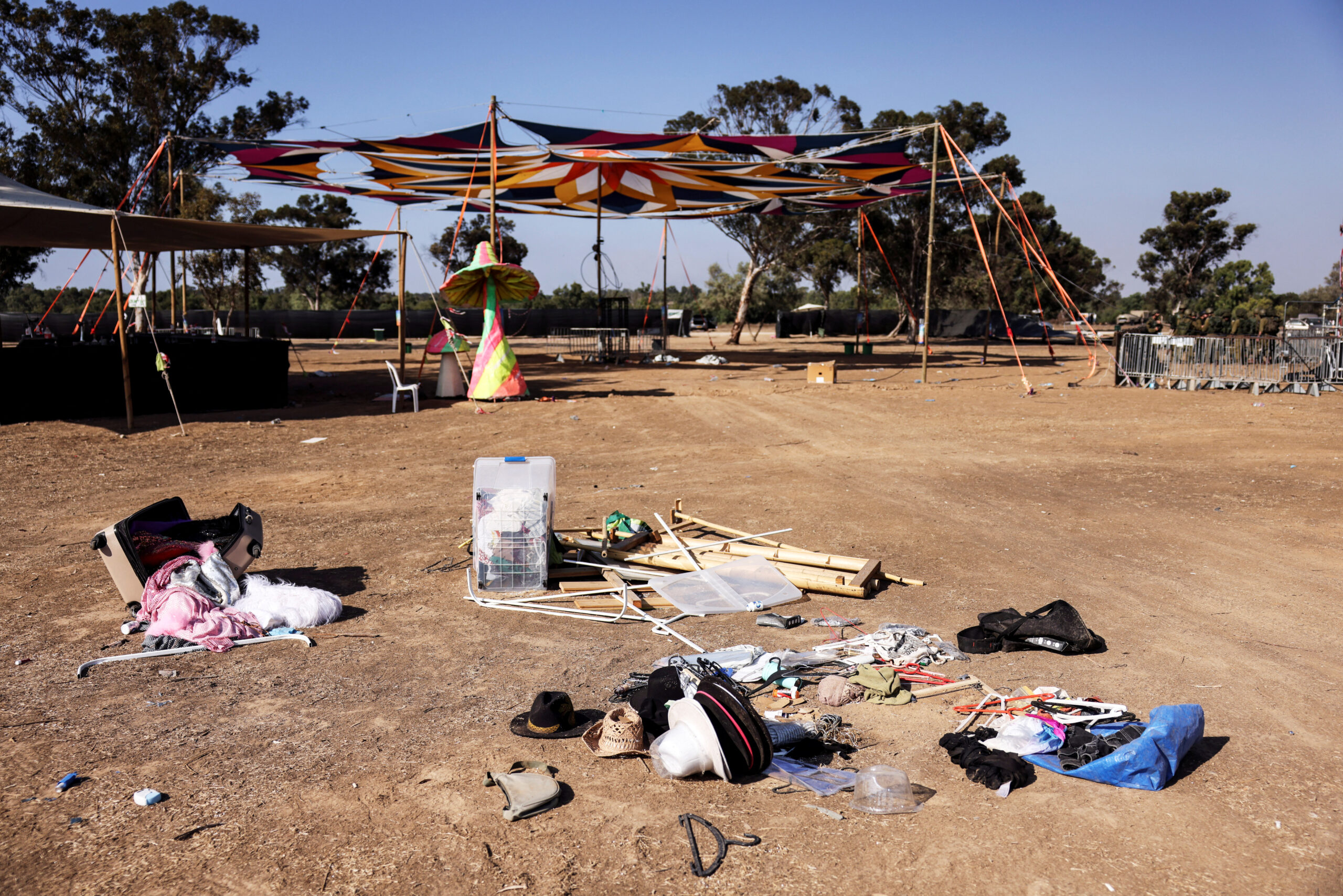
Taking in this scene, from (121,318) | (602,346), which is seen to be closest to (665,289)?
(602,346)

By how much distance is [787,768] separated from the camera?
3.50 m

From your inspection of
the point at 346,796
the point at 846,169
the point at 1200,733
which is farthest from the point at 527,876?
the point at 846,169

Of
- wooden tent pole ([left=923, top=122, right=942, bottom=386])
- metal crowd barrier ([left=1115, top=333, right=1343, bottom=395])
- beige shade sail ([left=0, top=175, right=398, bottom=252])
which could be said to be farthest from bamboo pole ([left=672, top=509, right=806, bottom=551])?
metal crowd barrier ([left=1115, top=333, right=1343, bottom=395])

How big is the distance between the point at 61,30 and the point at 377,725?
3034 centimetres

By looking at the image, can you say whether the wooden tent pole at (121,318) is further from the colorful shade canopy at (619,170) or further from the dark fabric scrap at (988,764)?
the dark fabric scrap at (988,764)

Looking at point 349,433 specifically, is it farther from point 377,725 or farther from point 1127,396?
point 1127,396

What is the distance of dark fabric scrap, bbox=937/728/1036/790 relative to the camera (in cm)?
334

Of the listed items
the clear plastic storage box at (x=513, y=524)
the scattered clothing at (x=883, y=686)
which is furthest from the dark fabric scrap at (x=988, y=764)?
the clear plastic storage box at (x=513, y=524)

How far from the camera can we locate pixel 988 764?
11.1ft

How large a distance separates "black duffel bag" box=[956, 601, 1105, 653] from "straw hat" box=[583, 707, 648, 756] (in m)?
2.02

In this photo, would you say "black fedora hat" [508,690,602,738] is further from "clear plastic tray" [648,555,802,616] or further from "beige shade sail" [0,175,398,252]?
"beige shade sail" [0,175,398,252]

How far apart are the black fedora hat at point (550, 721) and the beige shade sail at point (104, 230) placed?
10509 millimetres

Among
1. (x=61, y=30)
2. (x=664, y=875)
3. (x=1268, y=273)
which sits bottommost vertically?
(x=664, y=875)

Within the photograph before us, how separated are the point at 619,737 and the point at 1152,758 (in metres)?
2.04
